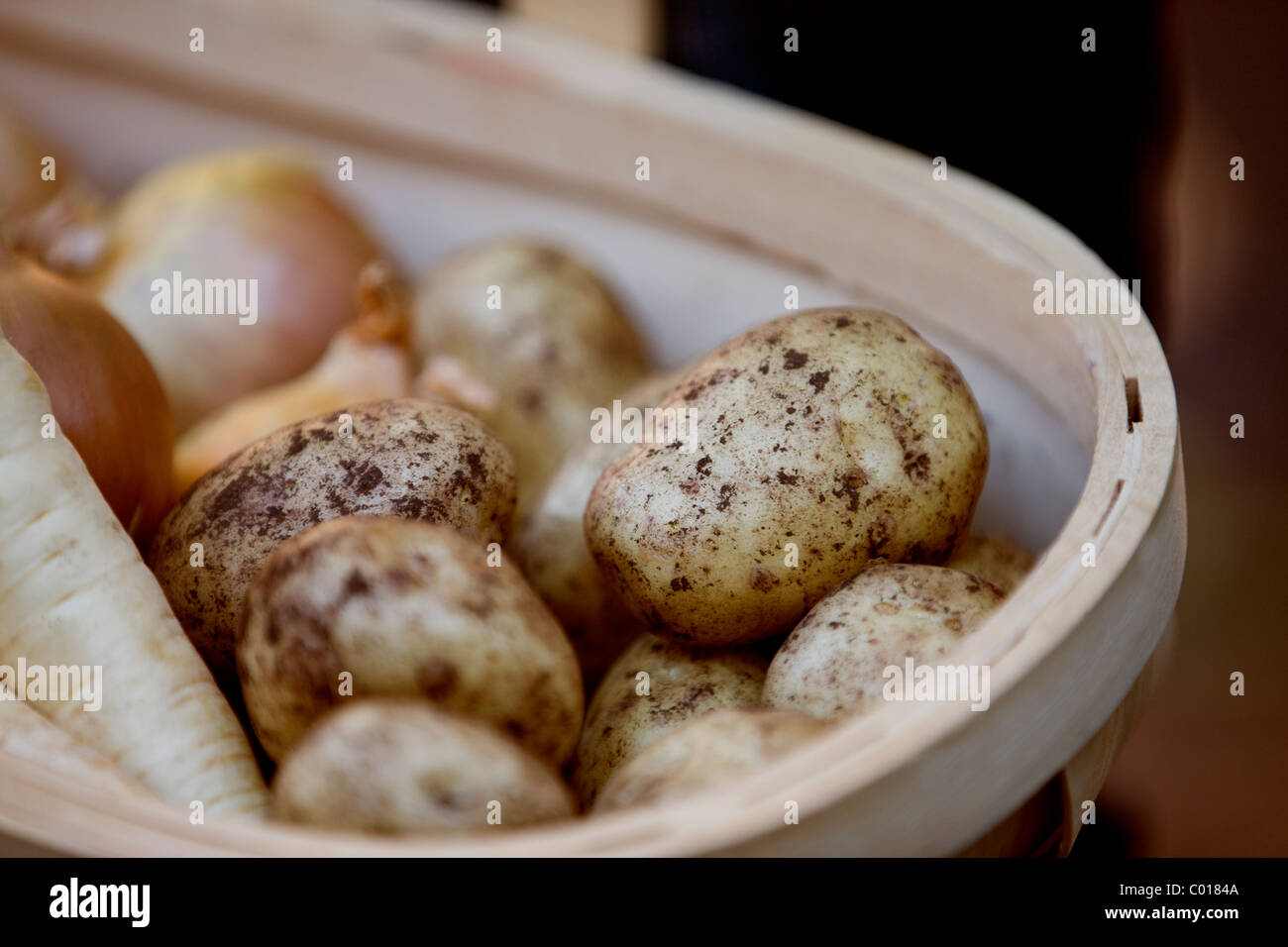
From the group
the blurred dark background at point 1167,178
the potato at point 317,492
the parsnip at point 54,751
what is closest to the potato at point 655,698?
the potato at point 317,492

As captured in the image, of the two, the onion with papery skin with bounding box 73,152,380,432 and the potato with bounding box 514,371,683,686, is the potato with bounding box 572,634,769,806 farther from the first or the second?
the onion with papery skin with bounding box 73,152,380,432

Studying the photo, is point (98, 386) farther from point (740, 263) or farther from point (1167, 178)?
point (1167, 178)

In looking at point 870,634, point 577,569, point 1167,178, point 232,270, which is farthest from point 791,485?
point 1167,178

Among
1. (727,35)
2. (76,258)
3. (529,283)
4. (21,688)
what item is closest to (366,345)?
(529,283)

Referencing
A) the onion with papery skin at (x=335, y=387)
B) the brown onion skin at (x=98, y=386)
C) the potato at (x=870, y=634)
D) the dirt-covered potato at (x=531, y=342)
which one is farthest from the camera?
the dirt-covered potato at (x=531, y=342)

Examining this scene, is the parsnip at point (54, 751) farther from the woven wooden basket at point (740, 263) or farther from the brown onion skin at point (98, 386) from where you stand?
the brown onion skin at point (98, 386)

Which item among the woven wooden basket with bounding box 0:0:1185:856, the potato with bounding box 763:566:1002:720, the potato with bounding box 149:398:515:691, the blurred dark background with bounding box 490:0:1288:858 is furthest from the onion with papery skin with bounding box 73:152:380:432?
the potato with bounding box 763:566:1002:720
